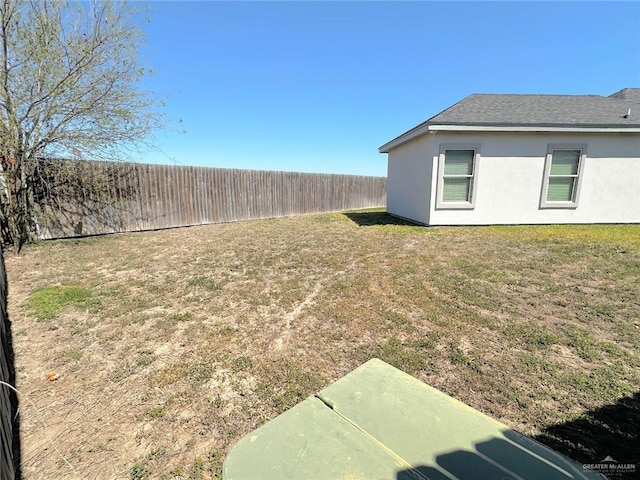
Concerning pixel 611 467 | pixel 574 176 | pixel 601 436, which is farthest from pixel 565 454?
pixel 574 176

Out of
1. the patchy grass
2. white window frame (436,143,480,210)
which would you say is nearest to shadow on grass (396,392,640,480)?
the patchy grass

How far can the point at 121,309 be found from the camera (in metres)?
3.63

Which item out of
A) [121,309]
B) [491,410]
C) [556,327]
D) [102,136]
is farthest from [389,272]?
[102,136]

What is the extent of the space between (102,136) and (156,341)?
652cm

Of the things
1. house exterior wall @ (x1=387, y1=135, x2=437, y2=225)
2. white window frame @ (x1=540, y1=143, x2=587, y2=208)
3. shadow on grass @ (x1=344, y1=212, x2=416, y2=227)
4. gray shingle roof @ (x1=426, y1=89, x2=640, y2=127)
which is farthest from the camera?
shadow on grass @ (x1=344, y1=212, x2=416, y2=227)

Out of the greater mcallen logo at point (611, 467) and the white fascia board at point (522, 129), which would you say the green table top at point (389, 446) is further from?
the white fascia board at point (522, 129)

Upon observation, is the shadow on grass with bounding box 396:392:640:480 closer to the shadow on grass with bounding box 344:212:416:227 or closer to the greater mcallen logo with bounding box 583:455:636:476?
the greater mcallen logo with bounding box 583:455:636:476

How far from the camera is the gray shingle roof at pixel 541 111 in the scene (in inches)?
305

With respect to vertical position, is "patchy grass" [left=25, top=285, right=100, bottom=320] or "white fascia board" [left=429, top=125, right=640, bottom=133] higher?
"white fascia board" [left=429, top=125, right=640, bottom=133]

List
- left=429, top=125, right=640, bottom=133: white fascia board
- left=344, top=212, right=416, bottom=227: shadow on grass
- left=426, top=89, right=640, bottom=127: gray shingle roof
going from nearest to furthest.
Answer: left=429, top=125, right=640, bottom=133: white fascia board → left=426, top=89, right=640, bottom=127: gray shingle roof → left=344, top=212, right=416, bottom=227: shadow on grass

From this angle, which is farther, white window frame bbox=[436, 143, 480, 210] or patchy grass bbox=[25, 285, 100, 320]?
white window frame bbox=[436, 143, 480, 210]

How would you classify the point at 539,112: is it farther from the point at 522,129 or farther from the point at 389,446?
the point at 389,446

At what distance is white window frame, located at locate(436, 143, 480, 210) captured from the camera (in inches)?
314

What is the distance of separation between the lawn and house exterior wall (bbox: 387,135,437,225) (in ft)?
10.5
